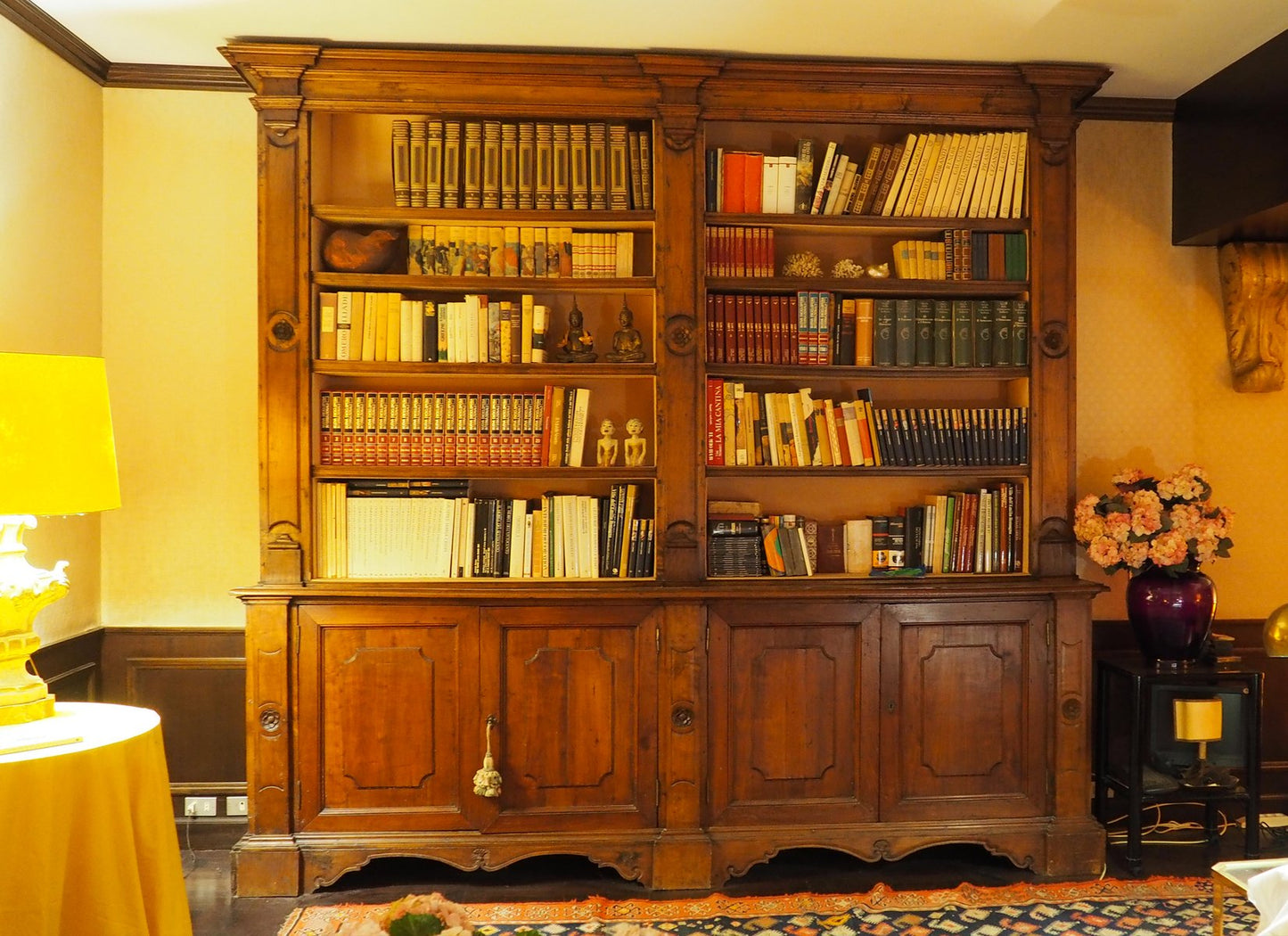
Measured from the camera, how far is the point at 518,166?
335 cm

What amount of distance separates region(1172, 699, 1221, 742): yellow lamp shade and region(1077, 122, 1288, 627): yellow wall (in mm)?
537

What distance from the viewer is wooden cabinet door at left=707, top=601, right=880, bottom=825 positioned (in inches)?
130

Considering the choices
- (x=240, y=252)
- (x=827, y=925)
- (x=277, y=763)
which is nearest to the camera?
(x=827, y=925)

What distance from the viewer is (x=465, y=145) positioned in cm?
335

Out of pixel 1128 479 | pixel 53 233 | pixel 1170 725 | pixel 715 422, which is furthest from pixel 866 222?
pixel 53 233

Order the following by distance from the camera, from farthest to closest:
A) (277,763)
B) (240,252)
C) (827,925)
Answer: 1. (240,252)
2. (277,763)
3. (827,925)

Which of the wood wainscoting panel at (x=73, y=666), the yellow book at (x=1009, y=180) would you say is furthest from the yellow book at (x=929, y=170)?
the wood wainscoting panel at (x=73, y=666)

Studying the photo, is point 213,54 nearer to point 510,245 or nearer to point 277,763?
point 510,245

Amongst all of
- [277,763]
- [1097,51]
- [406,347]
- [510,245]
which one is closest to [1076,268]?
[1097,51]

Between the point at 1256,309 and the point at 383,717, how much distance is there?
3521 mm

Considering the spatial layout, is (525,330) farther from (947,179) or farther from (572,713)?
(947,179)

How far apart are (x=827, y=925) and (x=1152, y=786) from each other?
4.33 feet

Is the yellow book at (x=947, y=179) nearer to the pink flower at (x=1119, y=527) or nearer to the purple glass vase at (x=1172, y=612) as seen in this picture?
the pink flower at (x=1119, y=527)

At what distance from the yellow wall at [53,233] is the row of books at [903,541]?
7.29 feet
